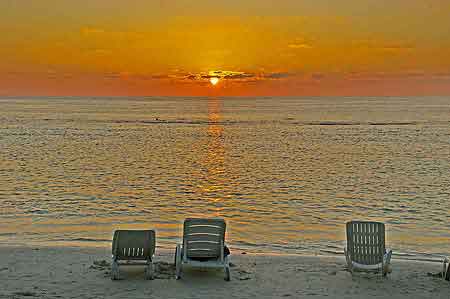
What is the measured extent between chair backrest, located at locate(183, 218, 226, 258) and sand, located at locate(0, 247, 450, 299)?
1.60 feet

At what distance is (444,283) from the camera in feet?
36.8

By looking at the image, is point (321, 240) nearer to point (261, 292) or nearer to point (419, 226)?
point (419, 226)

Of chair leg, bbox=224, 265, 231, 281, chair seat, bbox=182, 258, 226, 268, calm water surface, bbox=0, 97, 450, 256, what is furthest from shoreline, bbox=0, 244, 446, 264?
chair leg, bbox=224, 265, 231, 281

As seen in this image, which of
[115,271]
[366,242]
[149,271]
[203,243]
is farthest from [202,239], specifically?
[366,242]

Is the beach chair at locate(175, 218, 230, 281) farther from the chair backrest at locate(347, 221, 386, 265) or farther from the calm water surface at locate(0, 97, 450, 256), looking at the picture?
the calm water surface at locate(0, 97, 450, 256)

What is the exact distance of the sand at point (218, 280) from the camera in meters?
10.5

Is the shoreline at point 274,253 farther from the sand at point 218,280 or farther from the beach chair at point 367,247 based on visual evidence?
the beach chair at point 367,247

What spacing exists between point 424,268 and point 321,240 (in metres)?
4.31

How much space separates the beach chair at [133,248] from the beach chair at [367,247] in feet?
13.1

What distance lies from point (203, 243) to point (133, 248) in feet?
4.52

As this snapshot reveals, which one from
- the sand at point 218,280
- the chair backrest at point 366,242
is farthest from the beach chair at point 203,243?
the chair backrest at point 366,242

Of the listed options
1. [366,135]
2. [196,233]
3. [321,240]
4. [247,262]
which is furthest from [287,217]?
[366,135]

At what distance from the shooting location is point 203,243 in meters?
11.5

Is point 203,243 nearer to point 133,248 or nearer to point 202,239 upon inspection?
point 202,239
